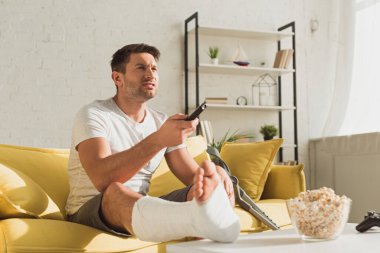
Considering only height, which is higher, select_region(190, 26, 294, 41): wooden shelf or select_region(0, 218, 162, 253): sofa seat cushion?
select_region(190, 26, 294, 41): wooden shelf

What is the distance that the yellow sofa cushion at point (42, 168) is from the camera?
257 cm

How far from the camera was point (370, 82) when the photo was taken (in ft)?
15.5

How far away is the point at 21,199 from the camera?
6.98ft

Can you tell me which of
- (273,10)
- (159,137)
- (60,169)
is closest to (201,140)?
(60,169)

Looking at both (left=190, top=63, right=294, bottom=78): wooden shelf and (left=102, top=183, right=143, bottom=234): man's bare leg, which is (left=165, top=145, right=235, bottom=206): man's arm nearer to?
(left=102, top=183, right=143, bottom=234): man's bare leg

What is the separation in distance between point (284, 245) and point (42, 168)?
1.45 m

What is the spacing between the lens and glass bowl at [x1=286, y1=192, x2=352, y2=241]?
164 centimetres

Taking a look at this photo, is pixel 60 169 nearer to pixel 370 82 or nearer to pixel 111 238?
pixel 111 238

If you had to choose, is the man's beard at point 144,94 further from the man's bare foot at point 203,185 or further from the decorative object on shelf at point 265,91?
the decorative object on shelf at point 265,91

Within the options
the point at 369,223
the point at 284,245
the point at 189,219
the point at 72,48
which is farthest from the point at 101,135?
the point at 72,48

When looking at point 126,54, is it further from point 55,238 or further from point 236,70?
point 236,70

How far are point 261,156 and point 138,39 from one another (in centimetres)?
196

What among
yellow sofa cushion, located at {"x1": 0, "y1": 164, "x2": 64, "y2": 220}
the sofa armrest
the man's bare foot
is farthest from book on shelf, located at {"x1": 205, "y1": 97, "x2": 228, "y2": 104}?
the man's bare foot

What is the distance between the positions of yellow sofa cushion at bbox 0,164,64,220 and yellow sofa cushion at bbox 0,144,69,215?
0.29m
